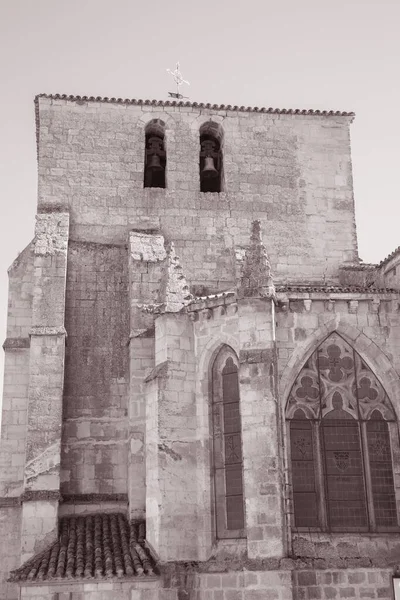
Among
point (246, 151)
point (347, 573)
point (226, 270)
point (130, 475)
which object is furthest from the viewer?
point (246, 151)

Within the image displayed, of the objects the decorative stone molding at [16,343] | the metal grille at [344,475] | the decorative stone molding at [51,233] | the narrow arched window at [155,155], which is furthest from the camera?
the narrow arched window at [155,155]

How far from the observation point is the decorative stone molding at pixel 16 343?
1861 cm

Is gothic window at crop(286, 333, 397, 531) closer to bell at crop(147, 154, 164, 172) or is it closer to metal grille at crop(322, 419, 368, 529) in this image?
metal grille at crop(322, 419, 368, 529)

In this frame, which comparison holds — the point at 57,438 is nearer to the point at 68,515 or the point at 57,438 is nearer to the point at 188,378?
the point at 68,515

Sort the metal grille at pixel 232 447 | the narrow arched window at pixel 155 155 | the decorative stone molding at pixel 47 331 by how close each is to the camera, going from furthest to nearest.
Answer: the narrow arched window at pixel 155 155
the decorative stone molding at pixel 47 331
the metal grille at pixel 232 447

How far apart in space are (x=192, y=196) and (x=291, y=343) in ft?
19.9

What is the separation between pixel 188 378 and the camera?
16156 mm

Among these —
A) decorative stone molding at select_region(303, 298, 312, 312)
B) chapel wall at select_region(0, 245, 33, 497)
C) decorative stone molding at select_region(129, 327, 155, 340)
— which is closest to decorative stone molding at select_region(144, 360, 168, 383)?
decorative stone molding at select_region(129, 327, 155, 340)

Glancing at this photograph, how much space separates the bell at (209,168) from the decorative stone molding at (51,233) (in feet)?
12.5

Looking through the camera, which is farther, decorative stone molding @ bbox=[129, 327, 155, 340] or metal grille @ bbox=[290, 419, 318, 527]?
decorative stone molding @ bbox=[129, 327, 155, 340]

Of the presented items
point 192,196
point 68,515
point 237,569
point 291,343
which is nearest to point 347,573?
point 237,569

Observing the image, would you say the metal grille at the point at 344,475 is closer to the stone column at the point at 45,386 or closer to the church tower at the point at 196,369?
the church tower at the point at 196,369

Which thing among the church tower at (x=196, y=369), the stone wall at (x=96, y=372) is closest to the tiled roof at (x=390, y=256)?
the church tower at (x=196, y=369)

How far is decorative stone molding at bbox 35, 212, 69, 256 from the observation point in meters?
18.8
